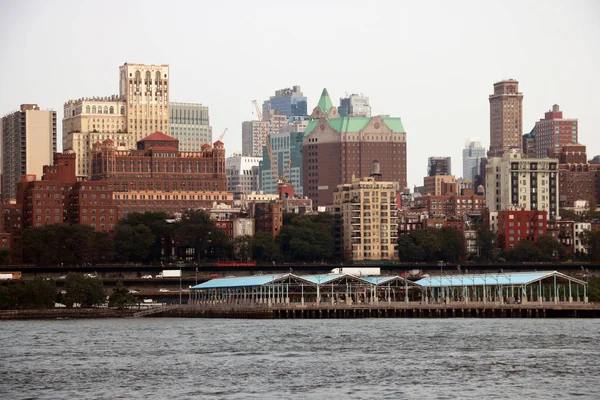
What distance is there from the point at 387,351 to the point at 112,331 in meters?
46.8

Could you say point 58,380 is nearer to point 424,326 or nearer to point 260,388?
point 260,388

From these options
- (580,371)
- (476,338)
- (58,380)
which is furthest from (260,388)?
(476,338)

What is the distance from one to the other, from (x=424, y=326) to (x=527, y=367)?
5320 cm

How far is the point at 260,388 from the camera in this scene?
120m

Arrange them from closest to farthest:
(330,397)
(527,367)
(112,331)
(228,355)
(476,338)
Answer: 1. (330,397)
2. (527,367)
3. (228,355)
4. (476,338)
5. (112,331)

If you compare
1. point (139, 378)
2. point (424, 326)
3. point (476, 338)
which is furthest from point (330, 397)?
point (424, 326)

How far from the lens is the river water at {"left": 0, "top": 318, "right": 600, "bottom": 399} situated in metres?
118

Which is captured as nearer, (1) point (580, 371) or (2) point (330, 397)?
(2) point (330, 397)

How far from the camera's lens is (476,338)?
16225cm

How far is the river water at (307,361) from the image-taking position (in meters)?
118

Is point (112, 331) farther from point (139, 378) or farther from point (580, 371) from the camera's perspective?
point (580, 371)

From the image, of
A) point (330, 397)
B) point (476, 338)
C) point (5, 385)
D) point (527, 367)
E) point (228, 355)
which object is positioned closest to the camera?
point (330, 397)

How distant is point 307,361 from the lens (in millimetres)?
139375

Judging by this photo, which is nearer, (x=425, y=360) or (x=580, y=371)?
(x=580, y=371)
